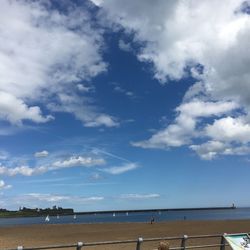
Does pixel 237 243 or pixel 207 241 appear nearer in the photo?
pixel 237 243

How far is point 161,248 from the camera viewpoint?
859cm

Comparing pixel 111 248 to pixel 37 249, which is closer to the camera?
pixel 37 249

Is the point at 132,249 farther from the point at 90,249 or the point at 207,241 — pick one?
the point at 207,241

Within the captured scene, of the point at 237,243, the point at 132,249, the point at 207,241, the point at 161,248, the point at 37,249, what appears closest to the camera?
the point at 161,248

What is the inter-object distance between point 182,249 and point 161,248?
4.03 m

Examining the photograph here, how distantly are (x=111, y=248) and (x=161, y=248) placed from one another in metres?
18.9

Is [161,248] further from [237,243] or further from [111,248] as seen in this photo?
[111,248]

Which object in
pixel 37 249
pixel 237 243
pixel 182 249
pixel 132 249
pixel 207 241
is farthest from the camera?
pixel 207 241

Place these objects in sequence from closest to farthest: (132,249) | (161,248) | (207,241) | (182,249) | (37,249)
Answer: (161,248)
(37,249)
(182,249)
(132,249)
(207,241)

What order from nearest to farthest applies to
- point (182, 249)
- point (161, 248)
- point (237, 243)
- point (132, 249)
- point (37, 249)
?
point (161, 248) → point (37, 249) → point (237, 243) → point (182, 249) → point (132, 249)

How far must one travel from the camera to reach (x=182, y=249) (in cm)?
1241

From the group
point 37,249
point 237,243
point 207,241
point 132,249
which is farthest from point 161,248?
point 207,241

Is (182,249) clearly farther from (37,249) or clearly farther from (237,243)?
(37,249)

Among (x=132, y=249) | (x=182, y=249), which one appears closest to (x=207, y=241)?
(x=132, y=249)
